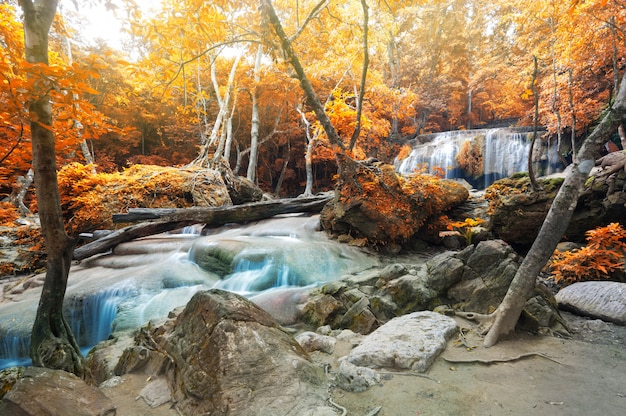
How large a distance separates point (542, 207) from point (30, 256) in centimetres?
1377

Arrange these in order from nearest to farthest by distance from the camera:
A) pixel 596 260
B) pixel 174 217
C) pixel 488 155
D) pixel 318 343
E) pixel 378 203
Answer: pixel 318 343 → pixel 596 260 → pixel 378 203 → pixel 174 217 → pixel 488 155

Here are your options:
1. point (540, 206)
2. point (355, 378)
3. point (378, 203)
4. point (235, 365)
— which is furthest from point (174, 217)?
point (540, 206)

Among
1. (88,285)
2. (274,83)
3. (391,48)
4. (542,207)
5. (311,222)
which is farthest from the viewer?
(391,48)

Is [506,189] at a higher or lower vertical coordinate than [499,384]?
higher

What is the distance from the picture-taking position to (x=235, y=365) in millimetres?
2494

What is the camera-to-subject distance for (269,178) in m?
22.2

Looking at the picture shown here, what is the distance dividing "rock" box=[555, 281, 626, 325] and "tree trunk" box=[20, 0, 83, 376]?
22.4 ft

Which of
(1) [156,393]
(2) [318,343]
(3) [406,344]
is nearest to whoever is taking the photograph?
(1) [156,393]

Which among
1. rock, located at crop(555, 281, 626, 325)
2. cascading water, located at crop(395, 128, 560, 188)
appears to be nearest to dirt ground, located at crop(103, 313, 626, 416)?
rock, located at crop(555, 281, 626, 325)

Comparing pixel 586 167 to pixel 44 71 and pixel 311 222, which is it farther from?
pixel 311 222

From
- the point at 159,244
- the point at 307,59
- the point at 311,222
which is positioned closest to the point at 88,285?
the point at 159,244

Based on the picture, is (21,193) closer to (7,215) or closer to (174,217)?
(7,215)

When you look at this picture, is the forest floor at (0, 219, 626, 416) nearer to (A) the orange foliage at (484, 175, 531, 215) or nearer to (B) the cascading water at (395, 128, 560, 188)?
(A) the orange foliage at (484, 175, 531, 215)

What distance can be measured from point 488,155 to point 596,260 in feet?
38.7
